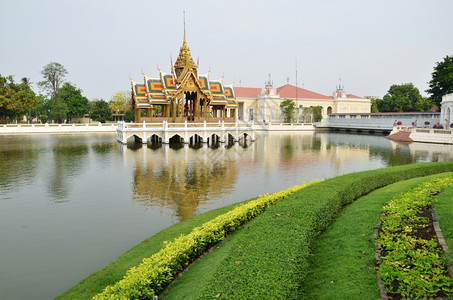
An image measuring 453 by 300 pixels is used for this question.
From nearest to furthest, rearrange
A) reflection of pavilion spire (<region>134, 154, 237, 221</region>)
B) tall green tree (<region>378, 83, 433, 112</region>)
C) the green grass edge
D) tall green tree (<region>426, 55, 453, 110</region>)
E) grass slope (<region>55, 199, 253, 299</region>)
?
1. grass slope (<region>55, 199, 253, 299</region>)
2. the green grass edge
3. reflection of pavilion spire (<region>134, 154, 237, 221</region>)
4. tall green tree (<region>426, 55, 453, 110</region>)
5. tall green tree (<region>378, 83, 433, 112</region>)

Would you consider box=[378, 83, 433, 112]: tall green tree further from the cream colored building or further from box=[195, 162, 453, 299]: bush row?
box=[195, 162, 453, 299]: bush row

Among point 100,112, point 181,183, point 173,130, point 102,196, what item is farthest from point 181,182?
point 100,112

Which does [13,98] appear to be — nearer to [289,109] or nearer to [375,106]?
[289,109]

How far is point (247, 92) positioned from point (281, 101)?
29.0ft

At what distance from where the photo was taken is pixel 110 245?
28.3ft

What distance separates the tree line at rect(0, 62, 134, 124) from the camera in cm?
5373

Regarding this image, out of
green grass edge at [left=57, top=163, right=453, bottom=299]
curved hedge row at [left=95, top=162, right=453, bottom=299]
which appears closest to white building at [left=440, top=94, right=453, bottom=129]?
green grass edge at [left=57, top=163, right=453, bottom=299]

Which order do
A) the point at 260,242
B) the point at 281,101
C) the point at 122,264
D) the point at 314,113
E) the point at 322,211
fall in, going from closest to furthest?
1. the point at 260,242
2. the point at 122,264
3. the point at 322,211
4. the point at 314,113
5. the point at 281,101

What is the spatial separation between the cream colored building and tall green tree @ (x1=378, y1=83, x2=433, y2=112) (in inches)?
307

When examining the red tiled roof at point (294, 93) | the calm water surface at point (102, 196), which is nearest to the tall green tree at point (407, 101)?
the red tiled roof at point (294, 93)

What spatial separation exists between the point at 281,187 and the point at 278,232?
27.9ft

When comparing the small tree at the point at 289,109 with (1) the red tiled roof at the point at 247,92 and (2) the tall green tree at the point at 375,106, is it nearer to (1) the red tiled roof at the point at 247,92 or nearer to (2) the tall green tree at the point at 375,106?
(1) the red tiled roof at the point at 247,92

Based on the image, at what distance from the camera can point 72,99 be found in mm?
66750

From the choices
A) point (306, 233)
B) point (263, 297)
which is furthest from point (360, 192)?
point (263, 297)
